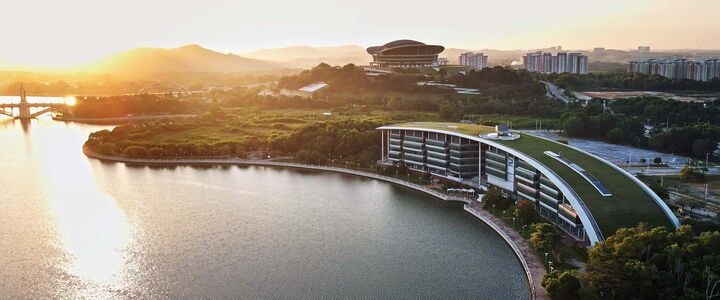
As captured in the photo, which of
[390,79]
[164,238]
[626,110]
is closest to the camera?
[164,238]

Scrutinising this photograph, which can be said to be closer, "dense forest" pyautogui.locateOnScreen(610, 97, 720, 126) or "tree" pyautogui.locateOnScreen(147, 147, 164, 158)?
"tree" pyautogui.locateOnScreen(147, 147, 164, 158)

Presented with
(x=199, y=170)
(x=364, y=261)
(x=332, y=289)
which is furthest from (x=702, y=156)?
(x=199, y=170)

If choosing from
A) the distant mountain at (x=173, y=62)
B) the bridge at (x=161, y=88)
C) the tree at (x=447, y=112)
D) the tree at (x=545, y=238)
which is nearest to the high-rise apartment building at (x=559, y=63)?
the tree at (x=447, y=112)

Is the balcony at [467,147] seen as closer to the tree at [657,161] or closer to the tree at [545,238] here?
the tree at [545,238]

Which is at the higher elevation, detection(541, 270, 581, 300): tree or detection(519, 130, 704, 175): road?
detection(519, 130, 704, 175): road

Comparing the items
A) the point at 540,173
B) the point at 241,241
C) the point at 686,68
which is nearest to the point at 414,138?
the point at 540,173

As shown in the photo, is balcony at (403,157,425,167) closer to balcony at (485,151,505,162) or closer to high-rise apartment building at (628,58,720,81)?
balcony at (485,151,505,162)

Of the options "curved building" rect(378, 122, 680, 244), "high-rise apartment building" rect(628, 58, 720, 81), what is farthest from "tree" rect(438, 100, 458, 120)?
"high-rise apartment building" rect(628, 58, 720, 81)

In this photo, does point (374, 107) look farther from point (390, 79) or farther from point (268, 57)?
point (268, 57)
